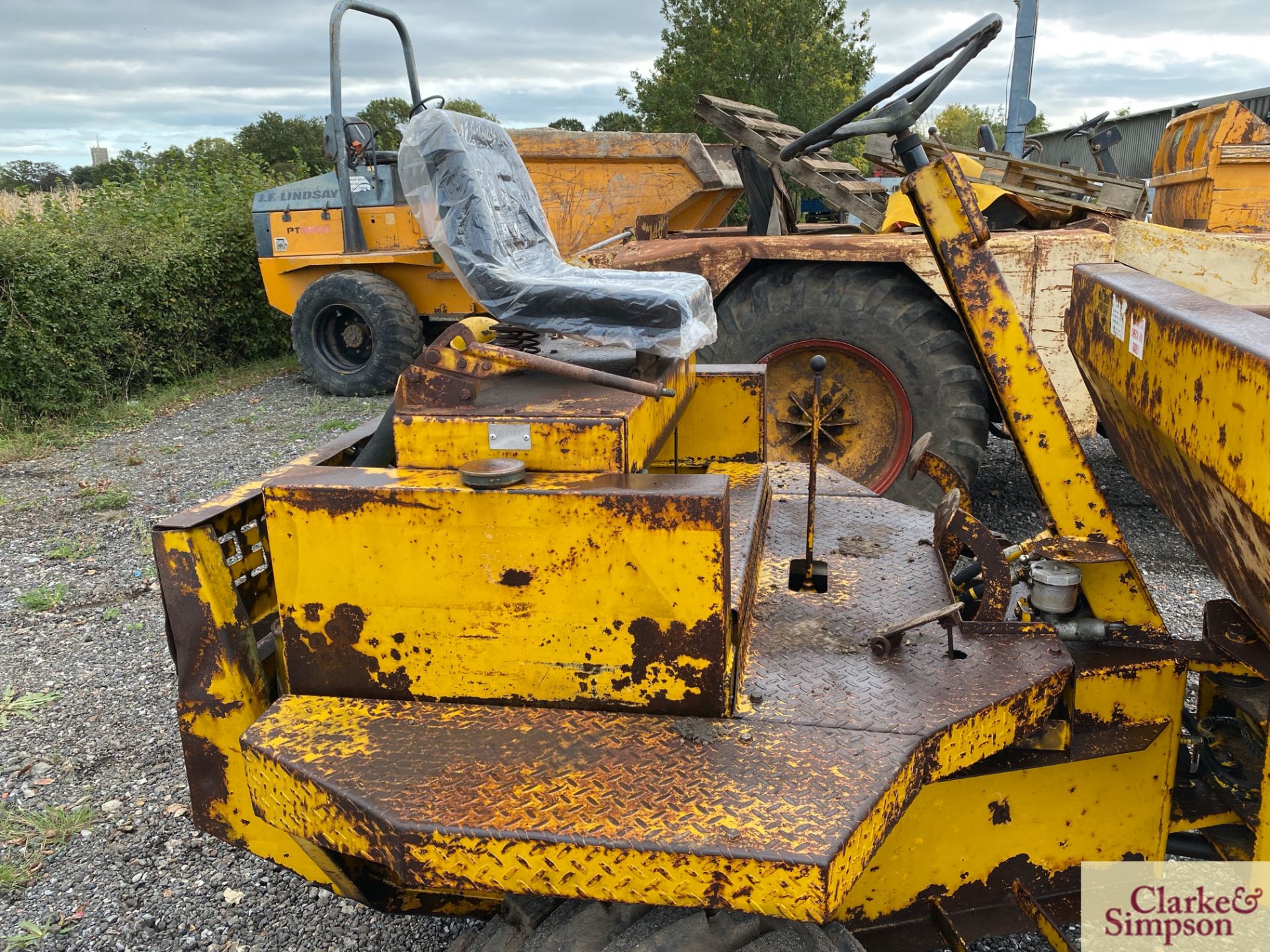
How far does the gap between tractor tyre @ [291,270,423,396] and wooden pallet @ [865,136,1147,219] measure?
470cm

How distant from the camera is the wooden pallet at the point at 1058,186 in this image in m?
5.38

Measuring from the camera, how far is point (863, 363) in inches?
190

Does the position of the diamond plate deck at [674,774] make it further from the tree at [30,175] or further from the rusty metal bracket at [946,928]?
the tree at [30,175]

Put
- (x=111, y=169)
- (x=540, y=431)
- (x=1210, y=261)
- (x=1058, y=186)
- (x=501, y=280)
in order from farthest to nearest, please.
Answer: (x=111, y=169) < (x=1058, y=186) < (x=1210, y=261) < (x=501, y=280) < (x=540, y=431)

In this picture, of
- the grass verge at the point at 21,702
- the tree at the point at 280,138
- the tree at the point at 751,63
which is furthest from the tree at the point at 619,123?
the grass verge at the point at 21,702

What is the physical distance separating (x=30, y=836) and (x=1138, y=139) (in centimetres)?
2377

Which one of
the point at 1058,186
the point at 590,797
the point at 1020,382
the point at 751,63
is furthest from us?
the point at 751,63

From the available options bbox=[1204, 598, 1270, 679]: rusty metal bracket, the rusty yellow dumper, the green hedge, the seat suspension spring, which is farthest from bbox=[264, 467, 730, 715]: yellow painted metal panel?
the green hedge

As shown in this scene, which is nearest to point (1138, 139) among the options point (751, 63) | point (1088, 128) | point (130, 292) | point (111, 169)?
point (751, 63)

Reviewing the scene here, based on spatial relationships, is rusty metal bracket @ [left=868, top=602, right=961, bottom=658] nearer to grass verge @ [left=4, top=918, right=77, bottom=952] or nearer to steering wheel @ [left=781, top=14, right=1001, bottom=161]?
steering wheel @ [left=781, top=14, right=1001, bottom=161]

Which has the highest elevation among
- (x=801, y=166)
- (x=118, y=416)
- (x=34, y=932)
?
(x=801, y=166)

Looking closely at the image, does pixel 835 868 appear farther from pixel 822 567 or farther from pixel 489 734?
pixel 822 567

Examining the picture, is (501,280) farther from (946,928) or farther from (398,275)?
(398,275)

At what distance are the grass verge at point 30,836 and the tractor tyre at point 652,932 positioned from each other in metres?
1.73
